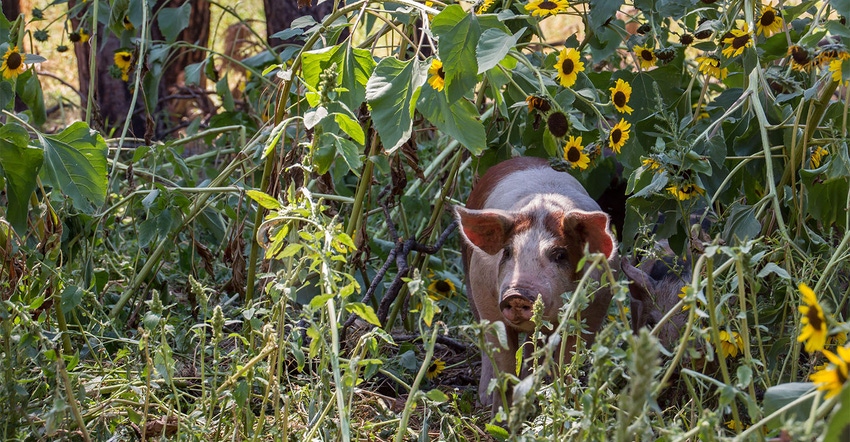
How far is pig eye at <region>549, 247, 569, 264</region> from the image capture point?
3785 millimetres

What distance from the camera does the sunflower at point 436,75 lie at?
2.93 m

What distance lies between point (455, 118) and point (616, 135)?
102 cm

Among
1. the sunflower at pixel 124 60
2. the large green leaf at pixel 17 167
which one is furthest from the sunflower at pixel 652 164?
the sunflower at pixel 124 60

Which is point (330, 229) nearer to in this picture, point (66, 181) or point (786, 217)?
point (66, 181)

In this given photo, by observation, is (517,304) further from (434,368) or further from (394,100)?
(394,100)

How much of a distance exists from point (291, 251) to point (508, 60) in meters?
1.05

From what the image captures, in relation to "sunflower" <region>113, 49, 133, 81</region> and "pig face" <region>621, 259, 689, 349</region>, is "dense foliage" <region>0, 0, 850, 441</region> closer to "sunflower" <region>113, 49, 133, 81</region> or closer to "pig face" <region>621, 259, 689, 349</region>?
"sunflower" <region>113, 49, 133, 81</region>

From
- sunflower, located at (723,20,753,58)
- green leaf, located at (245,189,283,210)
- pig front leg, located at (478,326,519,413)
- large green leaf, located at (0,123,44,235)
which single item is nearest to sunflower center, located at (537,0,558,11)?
sunflower, located at (723,20,753,58)

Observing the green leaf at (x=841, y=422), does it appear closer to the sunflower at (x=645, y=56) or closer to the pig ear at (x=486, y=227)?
the pig ear at (x=486, y=227)

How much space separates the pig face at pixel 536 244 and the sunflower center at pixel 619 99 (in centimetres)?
49

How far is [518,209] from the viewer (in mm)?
4016

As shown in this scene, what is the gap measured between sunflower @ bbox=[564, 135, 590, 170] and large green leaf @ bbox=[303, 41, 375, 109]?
1094mm

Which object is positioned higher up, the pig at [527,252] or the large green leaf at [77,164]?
the large green leaf at [77,164]

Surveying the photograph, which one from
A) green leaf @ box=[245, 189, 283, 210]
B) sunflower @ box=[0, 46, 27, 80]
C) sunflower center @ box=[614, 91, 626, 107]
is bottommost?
sunflower center @ box=[614, 91, 626, 107]
